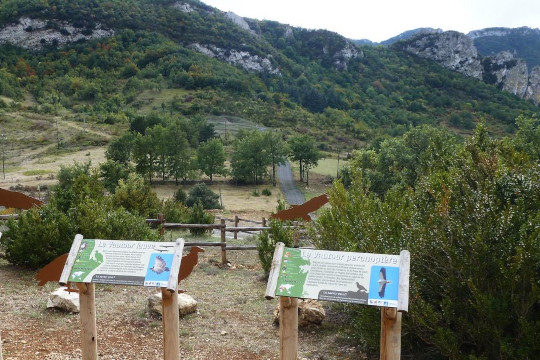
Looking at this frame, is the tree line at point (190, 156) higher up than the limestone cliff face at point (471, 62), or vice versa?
the limestone cliff face at point (471, 62)

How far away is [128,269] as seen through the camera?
4496 mm

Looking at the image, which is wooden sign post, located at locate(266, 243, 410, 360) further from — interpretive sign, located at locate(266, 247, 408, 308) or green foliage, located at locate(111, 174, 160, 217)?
green foliage, located at locate(111, 174, 160, 217)

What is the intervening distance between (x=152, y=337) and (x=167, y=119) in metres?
50.3

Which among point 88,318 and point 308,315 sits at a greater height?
point 88,318

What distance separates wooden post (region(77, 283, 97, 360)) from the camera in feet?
15.5

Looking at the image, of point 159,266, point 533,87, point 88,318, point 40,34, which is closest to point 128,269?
point 159,266

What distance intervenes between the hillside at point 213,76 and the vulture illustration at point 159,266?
57.3 meters

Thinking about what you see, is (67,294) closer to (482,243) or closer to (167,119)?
(482,243)

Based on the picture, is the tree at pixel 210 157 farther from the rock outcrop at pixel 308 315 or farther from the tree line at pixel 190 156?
the rock outcrop at pixel 308 315

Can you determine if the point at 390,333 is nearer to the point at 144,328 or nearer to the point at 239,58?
the point at 144,328

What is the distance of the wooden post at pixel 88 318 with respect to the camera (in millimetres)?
4723

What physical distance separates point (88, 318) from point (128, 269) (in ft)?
2.63

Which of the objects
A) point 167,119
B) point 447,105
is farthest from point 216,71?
point 447,105

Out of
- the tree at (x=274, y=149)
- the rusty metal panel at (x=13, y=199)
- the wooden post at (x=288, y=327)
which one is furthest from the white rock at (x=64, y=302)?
the tree at (x=274, y=149)
